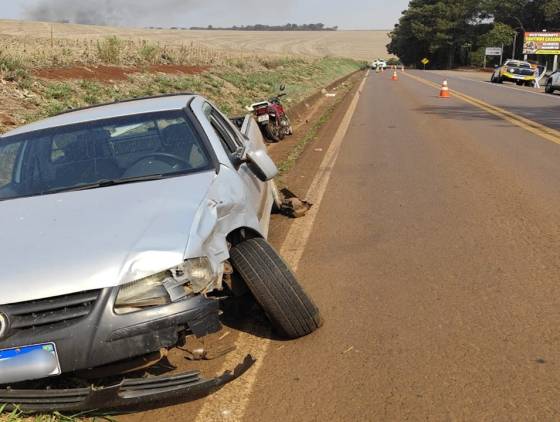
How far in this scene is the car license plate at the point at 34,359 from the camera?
9.05ft

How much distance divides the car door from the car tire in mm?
638

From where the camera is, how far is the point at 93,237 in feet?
10.2

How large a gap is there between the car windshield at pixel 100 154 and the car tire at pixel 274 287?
2.48 feet

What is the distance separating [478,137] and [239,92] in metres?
10.9

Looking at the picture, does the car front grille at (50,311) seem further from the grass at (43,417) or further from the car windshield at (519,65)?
the car windshield at (519,65)

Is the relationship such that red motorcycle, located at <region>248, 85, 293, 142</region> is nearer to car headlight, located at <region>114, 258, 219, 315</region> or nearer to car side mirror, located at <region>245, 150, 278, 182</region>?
car side mirror, located at <region>245, 150, 278, 182</region>

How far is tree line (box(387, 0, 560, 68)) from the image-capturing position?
8450 centimetres

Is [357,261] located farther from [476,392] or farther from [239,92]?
[239,92]

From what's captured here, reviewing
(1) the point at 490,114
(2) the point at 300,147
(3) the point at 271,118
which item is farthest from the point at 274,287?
(1) the point at 490,114

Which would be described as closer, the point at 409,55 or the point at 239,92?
the point at 239,92

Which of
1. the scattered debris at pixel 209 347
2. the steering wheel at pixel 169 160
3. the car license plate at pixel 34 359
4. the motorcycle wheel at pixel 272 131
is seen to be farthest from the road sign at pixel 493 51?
the car license plate at pixel 34 359

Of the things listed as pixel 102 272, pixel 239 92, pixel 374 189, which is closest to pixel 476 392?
pixel 102 272

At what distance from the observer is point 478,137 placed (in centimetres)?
1265

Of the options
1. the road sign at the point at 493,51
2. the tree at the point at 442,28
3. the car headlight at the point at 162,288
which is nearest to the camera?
the car headlight at the point at 162,288
